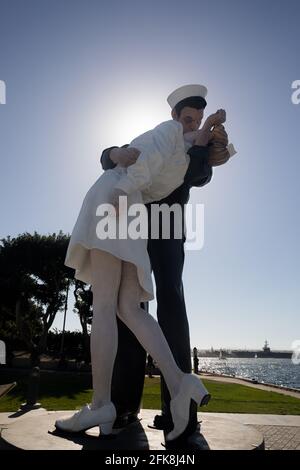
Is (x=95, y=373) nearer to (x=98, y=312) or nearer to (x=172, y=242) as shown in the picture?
(x=98, y=312)

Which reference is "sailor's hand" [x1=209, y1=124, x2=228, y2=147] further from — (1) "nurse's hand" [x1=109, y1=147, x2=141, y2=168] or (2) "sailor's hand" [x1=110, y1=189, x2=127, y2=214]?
(2) "sailor's hand" [x1=110, y1=189, x2=127, y2=214]

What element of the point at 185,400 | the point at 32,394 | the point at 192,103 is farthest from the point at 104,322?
the point at 32,394

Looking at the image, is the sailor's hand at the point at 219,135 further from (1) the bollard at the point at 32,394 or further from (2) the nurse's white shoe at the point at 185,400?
(1) the bollard at the point at 32,394

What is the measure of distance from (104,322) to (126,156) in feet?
4.75

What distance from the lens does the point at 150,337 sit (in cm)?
322

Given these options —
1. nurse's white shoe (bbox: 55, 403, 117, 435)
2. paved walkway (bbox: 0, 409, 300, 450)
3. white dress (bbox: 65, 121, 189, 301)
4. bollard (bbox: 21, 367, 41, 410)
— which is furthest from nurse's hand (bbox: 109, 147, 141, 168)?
bollard (bbox: 21, 367, 41, 410)

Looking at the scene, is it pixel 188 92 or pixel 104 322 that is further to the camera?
pixel 188 92

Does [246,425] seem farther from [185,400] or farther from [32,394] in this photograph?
[32,394]

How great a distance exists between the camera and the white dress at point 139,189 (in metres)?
3.36

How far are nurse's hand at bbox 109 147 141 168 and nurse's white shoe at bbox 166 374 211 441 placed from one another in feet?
6.16

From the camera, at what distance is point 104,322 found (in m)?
3.32

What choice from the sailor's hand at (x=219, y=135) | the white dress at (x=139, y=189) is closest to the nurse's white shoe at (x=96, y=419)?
the white dress at (x=139, y=189)

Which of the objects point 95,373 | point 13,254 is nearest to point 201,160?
point 95,373
